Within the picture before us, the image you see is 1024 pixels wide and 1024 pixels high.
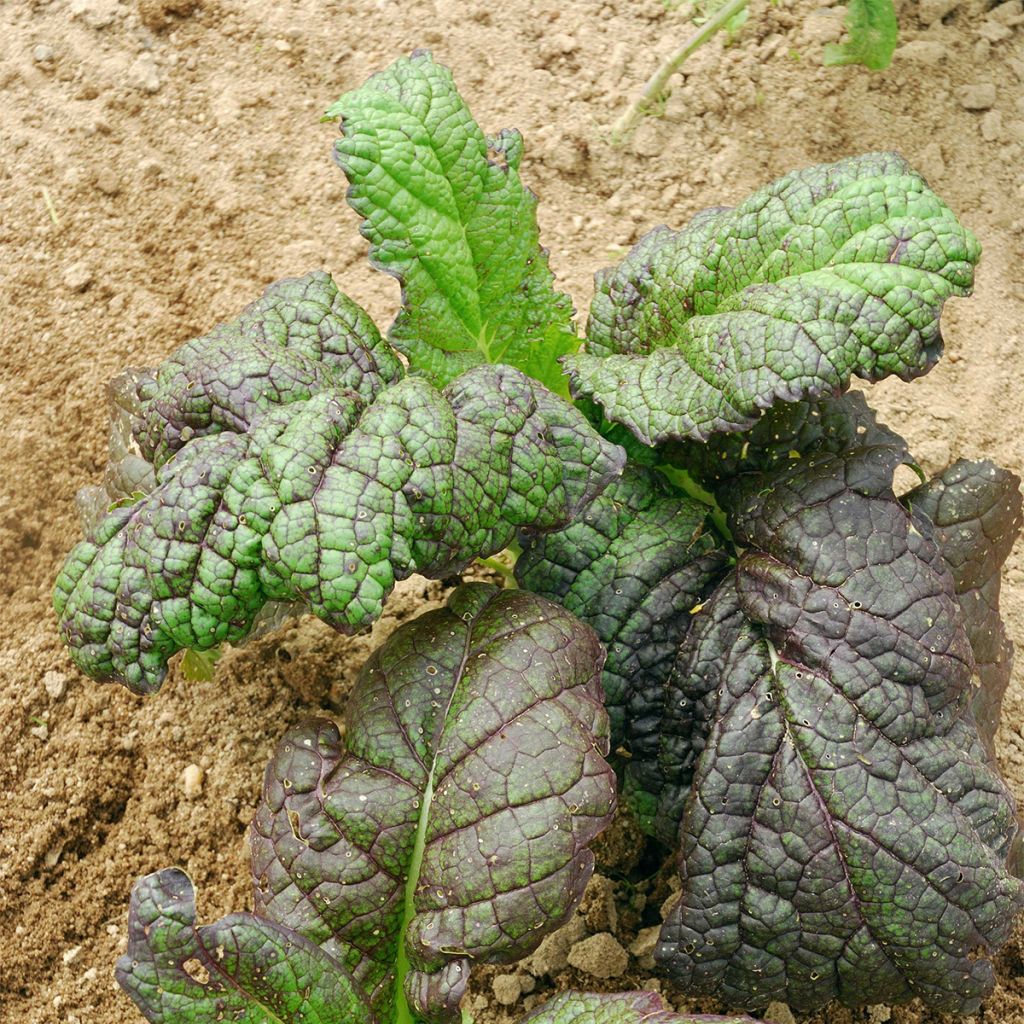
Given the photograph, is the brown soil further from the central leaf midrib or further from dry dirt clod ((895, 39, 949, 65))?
the central leaf midrib

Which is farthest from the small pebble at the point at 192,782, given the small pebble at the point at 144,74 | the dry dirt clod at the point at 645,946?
the small pebble at the point at 144,74

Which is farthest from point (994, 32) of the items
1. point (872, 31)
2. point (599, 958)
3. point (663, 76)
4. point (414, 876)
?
point (414, 876)

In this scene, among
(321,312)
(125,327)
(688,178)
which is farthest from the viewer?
(688,178)

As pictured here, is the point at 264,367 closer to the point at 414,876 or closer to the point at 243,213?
the point at 414,876

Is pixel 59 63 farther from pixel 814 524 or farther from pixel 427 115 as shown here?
pixel 814 524

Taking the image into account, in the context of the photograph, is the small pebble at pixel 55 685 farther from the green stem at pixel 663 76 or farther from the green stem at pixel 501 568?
the green stem at pixel 663 76

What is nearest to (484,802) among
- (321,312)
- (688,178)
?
(321,312)
